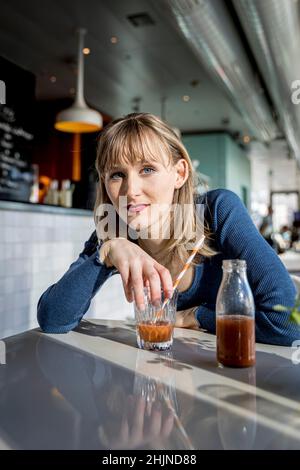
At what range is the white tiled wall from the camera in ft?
5.95

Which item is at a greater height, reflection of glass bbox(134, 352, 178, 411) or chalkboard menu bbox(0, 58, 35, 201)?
chalkboard menu bbox(0, 58, 35, 201)

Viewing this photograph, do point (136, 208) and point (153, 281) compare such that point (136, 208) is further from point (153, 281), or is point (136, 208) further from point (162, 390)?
point (162, 390)

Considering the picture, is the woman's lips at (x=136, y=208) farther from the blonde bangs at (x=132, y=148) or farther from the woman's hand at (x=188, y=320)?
the woman's hand at (x=188, y=320)

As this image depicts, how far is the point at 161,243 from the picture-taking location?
1311 millimetres

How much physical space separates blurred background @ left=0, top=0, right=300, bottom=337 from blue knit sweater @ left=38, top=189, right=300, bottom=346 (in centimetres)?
27

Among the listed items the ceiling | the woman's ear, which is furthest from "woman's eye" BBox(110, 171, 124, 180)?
the ceiling

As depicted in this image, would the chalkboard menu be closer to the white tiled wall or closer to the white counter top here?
the white tiled wall

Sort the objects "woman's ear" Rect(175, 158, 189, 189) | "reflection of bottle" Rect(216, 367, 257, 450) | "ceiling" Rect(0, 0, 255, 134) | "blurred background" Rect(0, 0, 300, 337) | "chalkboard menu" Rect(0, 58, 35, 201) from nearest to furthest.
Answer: "reflection of bottle" Rect(216, 367, 257, 450)
"woman's ear" Rect(175, 158, 189, 189)
"blurred background" Rect(0, 0, 300, 337)
"chalkboard menu" Rect(0, 58, 35, 201)
"ceiling" Rect(0, 0, 255, 134)

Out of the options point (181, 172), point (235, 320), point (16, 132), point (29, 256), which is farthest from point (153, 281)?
point (16, 132)

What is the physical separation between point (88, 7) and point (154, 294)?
12.5 ft

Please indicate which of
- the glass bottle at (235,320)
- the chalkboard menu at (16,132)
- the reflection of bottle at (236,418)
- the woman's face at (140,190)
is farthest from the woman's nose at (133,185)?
the chalkboard menu at (16,132)

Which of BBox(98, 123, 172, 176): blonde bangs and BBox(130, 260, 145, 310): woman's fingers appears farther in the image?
BBox(98, 123, 172, 176): blonde bangs

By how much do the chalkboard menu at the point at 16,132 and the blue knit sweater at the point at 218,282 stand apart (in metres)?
1.69

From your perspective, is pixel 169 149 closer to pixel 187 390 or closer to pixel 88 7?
pixel 187 390
